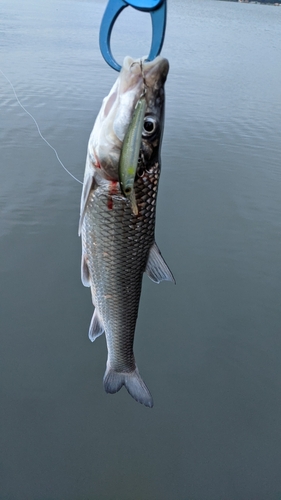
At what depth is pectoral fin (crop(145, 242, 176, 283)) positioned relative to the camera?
1929mm

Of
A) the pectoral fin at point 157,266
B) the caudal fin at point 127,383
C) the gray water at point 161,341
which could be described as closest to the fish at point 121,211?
the pectoral fin at point 157,266

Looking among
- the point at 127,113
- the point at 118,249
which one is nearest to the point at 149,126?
the point at 127,113

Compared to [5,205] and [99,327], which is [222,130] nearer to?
[5,205]

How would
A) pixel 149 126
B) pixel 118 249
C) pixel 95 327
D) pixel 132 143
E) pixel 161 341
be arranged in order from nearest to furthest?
1. pixel 132 143
2. pixel 149 126
3. pixel 118 249
4. pixel 95 327
5. pixel 161 341

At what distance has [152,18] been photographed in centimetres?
148

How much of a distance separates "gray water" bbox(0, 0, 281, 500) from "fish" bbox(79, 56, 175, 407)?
4.43 feet

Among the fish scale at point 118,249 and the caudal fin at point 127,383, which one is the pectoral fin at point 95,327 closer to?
the fish scale at point 118,249

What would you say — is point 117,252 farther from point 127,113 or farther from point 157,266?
point 127,113

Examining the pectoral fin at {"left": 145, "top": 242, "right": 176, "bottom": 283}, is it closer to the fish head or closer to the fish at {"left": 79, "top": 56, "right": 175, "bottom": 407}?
the fish at {"left": 79, "top": 56, "right": 175, "bottom": 407}

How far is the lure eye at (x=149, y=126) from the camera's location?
1.59 metres

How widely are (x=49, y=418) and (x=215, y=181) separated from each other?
4778mm

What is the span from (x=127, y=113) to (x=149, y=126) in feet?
0.40

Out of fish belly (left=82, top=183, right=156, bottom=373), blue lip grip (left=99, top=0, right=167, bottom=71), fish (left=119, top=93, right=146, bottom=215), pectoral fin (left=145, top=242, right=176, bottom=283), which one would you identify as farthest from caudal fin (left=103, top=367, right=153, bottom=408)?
blue lip grip (left=99, top=0, right=167, bottom=71)

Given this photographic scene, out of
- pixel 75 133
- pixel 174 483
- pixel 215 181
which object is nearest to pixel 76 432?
pixel 174 483
